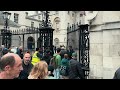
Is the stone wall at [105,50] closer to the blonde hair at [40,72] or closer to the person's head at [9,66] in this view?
the blonde hair at [40,72]

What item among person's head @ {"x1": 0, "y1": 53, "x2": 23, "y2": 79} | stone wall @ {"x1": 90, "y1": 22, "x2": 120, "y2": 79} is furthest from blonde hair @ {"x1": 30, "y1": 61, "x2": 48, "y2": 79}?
stone wall @ {"x1": 90, "y1": 22, "x2": 120, "y2": 79}

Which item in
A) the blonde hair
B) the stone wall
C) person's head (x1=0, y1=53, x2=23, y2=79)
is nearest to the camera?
person's head (x1=0, y1=53, x2=23, y2=79)

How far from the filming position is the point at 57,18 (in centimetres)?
5978

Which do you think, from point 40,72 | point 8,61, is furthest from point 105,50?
point 8,61

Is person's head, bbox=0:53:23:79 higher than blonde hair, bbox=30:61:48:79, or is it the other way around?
person's head, bbox=0:53:23:79

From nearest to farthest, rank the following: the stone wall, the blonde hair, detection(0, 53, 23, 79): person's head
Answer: detection(0, 53, 23, 79): person's head, the blonde hair, the stone wall

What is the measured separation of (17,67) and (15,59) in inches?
2.8

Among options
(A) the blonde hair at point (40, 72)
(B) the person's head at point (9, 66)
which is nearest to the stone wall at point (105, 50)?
(A) the blonde hair at point (40, 72)

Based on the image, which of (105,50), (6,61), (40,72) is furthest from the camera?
(105,50)

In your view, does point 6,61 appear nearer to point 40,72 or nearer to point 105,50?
point 40,72

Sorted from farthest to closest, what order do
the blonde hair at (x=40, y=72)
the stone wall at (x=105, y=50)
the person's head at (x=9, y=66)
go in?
the stone wall at (x=105, y=50) → the blonde hair at (x=40, y=72) → the person's head at (x=9, y=66)

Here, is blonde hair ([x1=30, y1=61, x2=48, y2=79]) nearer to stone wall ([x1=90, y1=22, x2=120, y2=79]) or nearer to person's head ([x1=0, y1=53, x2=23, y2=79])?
person's head ([x1=0, y1=53, x2=23, y2=79])
